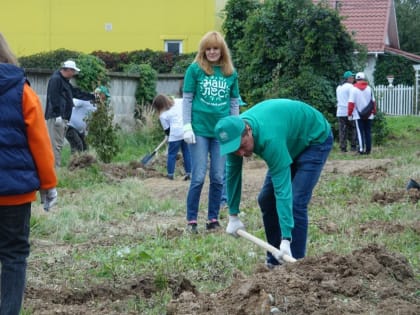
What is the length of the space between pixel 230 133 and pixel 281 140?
18.4 inches

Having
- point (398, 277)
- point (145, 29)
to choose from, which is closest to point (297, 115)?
point (398, 277)

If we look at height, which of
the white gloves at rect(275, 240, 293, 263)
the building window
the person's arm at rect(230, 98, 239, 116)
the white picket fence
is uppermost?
the building window

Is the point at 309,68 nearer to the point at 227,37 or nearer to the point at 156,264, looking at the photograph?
the point at 227,37

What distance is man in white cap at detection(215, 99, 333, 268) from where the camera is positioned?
5639mm

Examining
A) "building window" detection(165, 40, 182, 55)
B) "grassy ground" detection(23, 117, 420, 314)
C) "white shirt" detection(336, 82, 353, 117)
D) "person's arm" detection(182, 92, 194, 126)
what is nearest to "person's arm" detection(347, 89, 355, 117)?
"white shirt" detection(336, 82, 353, 117)

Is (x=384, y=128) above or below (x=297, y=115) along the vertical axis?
below

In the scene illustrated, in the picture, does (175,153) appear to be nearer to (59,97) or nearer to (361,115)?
(59,97)

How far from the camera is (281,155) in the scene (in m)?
5.80

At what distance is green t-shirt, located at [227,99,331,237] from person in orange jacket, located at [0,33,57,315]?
150 centimetres

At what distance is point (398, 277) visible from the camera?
578 centimetres

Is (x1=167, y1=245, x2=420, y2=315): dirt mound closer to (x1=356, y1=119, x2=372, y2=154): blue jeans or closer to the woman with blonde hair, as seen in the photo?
the woman with blonde hair

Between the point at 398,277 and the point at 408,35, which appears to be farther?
the point at 408,35

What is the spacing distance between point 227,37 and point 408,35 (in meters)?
31.8

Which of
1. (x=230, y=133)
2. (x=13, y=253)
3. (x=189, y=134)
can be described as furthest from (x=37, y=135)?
(x=189, y=134)
